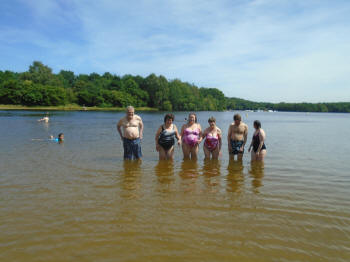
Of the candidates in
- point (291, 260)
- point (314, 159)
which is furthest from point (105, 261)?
point (314, 159)

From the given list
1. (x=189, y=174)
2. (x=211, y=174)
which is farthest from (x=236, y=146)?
(x=189, y=174)

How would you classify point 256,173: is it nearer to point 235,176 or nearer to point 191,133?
point 235,176

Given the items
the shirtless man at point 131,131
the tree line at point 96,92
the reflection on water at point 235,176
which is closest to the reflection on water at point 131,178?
the shirtless man at point 131,131

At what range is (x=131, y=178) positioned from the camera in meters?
6.83

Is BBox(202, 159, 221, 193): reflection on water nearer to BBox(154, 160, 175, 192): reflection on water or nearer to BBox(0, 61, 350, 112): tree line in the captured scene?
BBox(154, 160, 175, 192): reflection on water

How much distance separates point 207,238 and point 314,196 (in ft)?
10.7

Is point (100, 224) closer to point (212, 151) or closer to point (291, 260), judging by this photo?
point (291, 260)

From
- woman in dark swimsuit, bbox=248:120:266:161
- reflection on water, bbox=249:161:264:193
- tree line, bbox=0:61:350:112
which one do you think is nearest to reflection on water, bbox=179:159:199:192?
reflection on water, bbox=249:161:264:193

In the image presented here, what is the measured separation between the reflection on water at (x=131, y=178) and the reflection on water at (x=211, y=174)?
1.70 metres

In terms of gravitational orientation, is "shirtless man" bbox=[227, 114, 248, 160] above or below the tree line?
below

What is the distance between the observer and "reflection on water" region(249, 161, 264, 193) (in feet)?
21.1

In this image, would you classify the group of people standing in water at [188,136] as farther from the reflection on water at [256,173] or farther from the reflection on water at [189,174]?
the reflection on water at [189,174]

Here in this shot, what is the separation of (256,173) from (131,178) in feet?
12.1

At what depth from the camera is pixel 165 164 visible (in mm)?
8383
